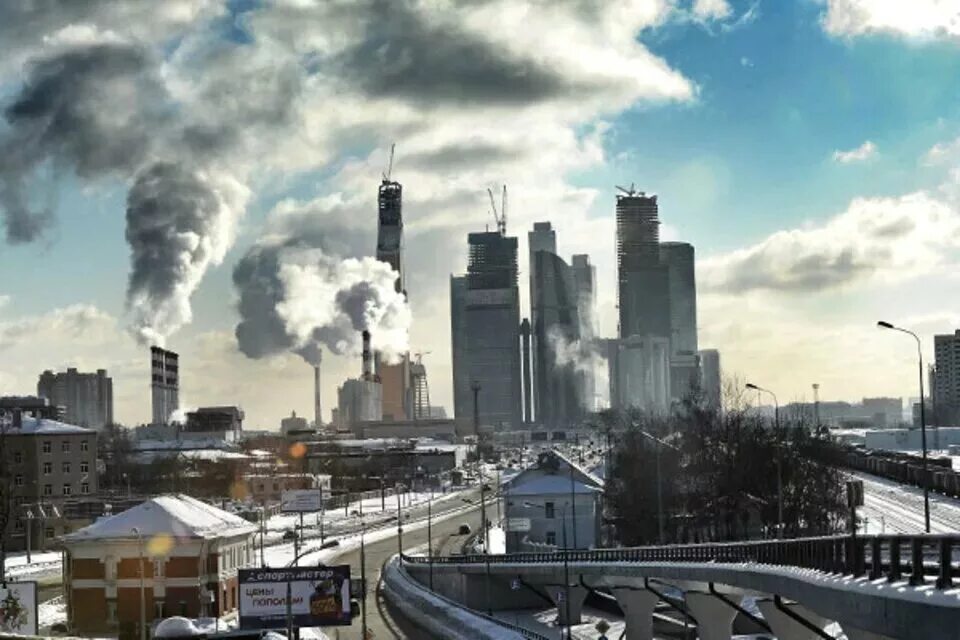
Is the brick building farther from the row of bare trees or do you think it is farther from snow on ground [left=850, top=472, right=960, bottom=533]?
snow on ground [left=850, top=472, right=960, bottom=533]

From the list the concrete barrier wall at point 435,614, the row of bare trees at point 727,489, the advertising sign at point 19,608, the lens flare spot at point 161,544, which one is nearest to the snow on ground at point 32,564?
the lens flare spot at point 161,544

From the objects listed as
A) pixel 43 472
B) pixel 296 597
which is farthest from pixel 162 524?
pixel 43 472

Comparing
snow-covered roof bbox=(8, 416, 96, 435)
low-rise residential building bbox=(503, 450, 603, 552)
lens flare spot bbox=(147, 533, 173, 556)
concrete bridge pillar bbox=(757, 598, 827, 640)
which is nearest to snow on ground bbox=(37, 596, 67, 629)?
lens flare spot bbox=(147, 533, 173, 556)

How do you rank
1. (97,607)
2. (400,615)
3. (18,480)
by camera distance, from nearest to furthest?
(97,607), (400,615), (18,480)

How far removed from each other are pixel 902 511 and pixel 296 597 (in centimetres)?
8215

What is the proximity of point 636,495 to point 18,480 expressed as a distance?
71352 mm

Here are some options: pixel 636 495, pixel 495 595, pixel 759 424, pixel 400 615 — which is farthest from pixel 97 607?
pixel 759 424

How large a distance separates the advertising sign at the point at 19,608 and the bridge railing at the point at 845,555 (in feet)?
94.1

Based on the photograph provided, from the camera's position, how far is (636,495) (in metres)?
113

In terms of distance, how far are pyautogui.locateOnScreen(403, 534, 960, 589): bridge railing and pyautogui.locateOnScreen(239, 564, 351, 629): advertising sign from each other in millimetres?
15362

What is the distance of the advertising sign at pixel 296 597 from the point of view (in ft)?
200

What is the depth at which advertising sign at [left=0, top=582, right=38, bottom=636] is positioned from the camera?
5678 centimetres

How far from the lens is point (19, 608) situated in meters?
57.0

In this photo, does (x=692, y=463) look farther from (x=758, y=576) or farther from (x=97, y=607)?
(x=758, y=576)
